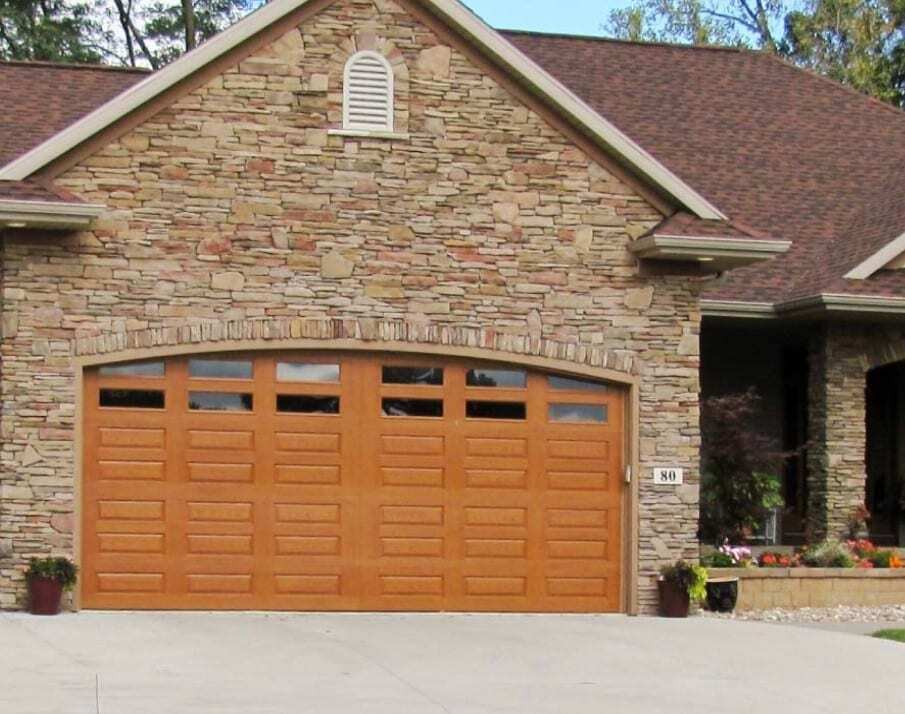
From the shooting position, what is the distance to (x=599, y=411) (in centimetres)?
1833

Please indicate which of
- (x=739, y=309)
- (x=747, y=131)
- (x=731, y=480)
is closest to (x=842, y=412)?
(x=731, y=480)

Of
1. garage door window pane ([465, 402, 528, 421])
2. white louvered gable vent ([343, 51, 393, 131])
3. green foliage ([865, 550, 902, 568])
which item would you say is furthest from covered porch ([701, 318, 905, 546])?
white louvered gable vent ([343, 51, 393, 131])

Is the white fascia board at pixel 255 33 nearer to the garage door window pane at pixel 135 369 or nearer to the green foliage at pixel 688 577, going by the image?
the garage door window pane at pixel 135 369

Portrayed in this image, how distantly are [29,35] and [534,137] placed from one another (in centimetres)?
2212

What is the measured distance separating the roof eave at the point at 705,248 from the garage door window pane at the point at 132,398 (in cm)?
494

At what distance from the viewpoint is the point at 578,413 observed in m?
18.3

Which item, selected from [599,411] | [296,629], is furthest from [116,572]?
[599,411]

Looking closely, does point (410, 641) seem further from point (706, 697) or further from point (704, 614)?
point (704, 614)

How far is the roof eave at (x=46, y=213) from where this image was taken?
637 inches

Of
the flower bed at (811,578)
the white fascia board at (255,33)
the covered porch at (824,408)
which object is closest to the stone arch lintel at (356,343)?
the white fascia board at (255,33)

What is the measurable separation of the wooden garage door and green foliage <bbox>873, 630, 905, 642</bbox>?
267 cm

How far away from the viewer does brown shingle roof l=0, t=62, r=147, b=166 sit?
2056cm

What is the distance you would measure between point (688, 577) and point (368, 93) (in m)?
5.74

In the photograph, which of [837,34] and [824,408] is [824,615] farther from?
[837,34]
